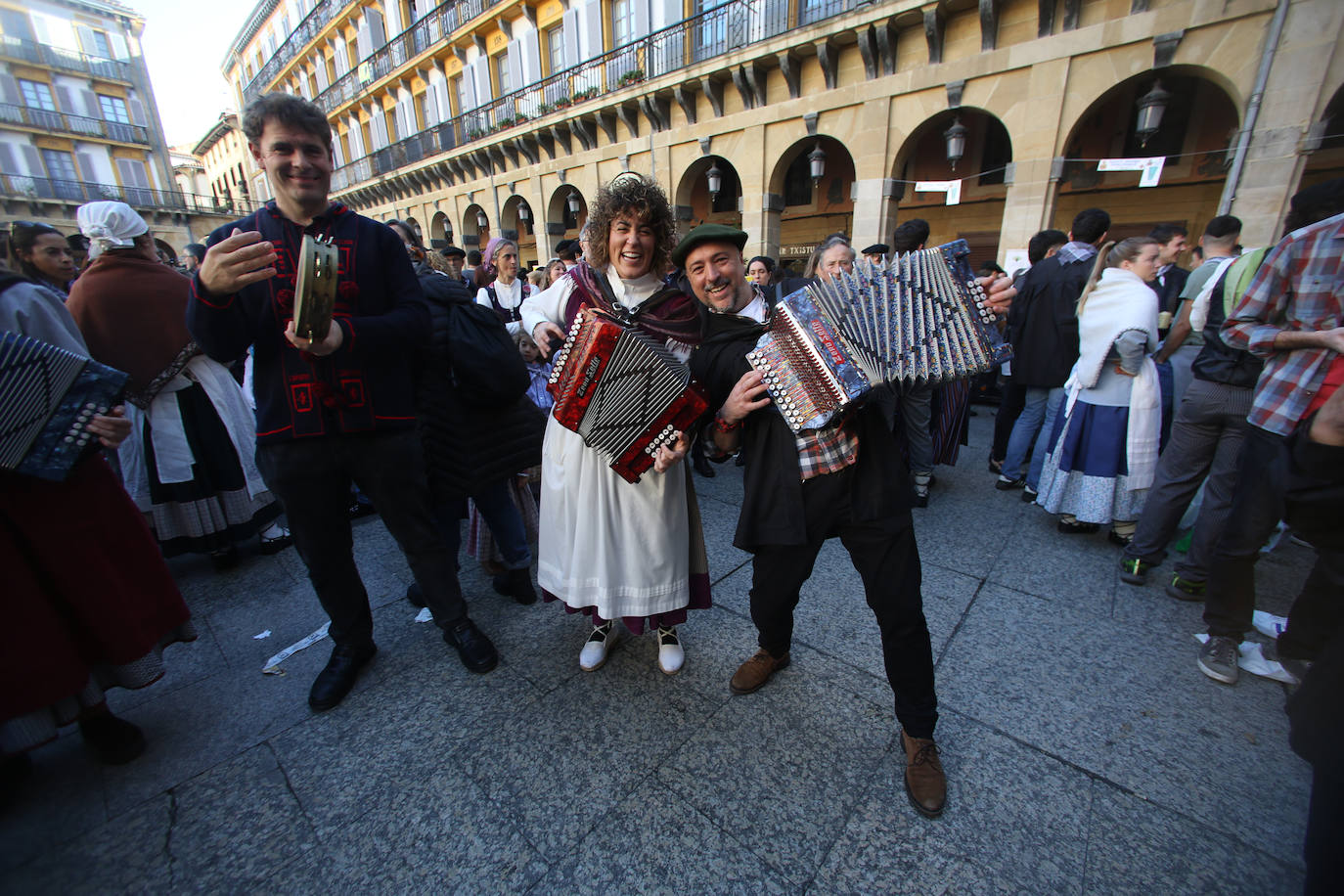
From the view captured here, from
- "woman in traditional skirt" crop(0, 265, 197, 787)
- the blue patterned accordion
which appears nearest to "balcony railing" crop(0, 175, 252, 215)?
"woman in traditional skirt" crop(0, 265, 197, 787)

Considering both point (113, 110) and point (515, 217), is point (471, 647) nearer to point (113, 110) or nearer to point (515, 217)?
point (515, 217)

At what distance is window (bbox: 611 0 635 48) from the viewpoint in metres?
14.1

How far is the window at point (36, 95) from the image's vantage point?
29.0 m

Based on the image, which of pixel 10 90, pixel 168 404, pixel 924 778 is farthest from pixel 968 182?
pixel 10 90

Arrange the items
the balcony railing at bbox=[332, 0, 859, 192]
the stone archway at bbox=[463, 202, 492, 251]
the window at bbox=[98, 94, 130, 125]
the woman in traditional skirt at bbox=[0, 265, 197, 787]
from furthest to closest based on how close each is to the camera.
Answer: the window at bbox=[98, 94, 130, 125]
the stone archway at bbox=[463, 202, 492, 251]
the balcony railing at bbox=[332, 0, 859, 192]
the woman in traditional skirt at bbox=[0, 265, 197, 787]

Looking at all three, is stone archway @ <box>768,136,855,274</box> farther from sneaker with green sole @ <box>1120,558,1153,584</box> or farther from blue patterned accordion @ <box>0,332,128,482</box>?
blue patterned accordion @ <box>0,332,128,482</box>

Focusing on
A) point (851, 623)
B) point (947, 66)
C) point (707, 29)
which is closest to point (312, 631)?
point (851, 623)

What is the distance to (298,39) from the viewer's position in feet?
93.2

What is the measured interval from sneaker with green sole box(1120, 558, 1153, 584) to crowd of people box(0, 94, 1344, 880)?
0.04 meters

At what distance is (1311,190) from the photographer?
207 centimetres

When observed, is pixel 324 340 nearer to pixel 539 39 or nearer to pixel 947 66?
pixel 947 66

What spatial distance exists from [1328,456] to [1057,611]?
161 cm

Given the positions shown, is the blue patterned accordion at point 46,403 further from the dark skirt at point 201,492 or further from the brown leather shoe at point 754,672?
the brown leather shoe at point 754,672

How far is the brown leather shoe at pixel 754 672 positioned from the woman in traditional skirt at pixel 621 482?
374mm
